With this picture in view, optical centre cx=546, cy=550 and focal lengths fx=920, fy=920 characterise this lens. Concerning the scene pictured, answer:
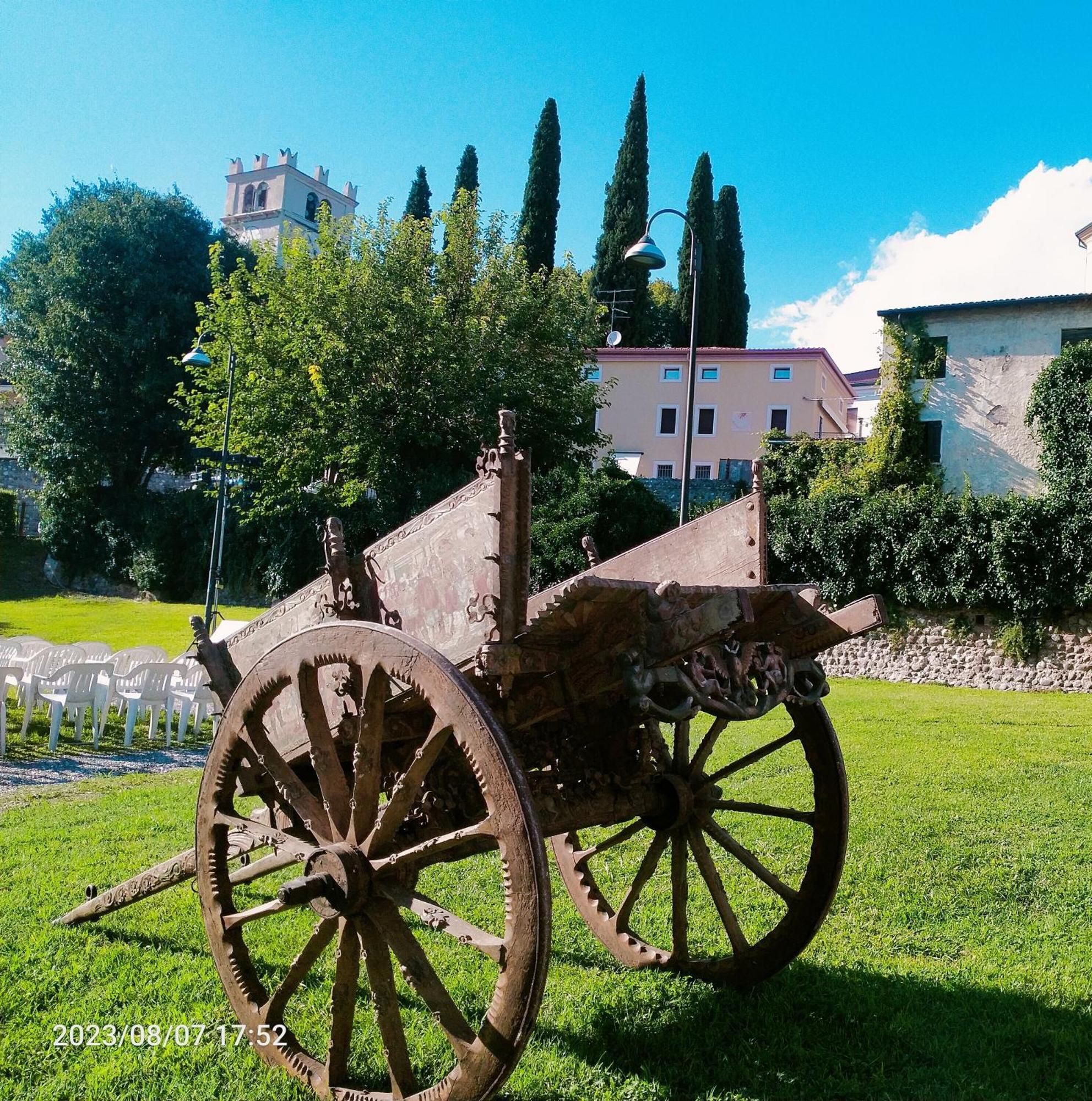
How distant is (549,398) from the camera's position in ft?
86.7

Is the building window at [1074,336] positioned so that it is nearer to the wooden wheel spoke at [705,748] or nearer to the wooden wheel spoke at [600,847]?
the wooden wheel spoke at [705,748]

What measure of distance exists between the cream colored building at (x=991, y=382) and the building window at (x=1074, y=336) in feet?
0.07

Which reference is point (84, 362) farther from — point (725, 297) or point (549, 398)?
point (725, 297)

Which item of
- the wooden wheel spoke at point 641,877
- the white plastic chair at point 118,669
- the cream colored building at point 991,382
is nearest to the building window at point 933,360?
the cream colored building at point 991,382

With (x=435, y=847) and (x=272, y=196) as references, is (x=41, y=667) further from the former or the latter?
(x=272, y=196)

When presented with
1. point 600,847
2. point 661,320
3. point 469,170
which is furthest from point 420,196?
point 600,847

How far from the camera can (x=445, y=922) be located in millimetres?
2510

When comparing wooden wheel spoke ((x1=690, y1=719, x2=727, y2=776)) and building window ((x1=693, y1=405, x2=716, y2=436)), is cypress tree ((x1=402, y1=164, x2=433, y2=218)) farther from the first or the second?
wooden wheel spoke ((x1=690, y1=719, x2=727, y2=776))

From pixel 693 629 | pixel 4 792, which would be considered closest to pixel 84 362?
pixel 4 792

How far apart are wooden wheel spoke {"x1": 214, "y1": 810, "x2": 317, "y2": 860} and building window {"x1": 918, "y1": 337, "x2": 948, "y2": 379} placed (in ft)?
93.2

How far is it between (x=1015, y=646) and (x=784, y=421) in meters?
19.3

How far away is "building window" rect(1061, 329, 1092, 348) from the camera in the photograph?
1041 inches

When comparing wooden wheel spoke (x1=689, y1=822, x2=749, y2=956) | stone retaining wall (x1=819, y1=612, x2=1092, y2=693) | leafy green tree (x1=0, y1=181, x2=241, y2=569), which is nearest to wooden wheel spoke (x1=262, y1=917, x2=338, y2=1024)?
wooden wheel spoke (x1=689, y1=822, x2=749, y2=956)

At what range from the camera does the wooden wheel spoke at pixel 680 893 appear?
12.8 ft
